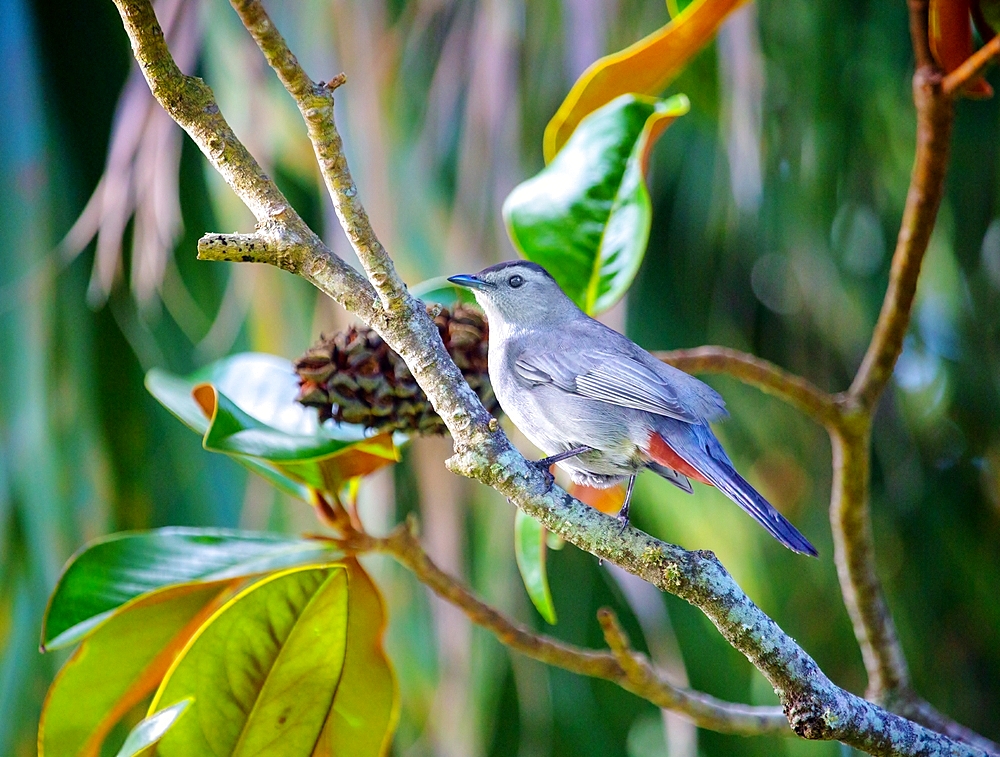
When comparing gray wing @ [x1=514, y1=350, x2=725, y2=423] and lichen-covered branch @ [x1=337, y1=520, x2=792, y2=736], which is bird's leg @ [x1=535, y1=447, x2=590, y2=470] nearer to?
gray wing @ [x1=514, y1=350, x2=725, y2=423]

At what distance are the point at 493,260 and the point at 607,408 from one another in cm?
118

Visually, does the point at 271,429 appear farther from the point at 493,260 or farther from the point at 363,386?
the point at 493,260

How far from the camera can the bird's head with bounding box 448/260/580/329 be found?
1.51 metres

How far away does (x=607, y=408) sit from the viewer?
1284 millimetres

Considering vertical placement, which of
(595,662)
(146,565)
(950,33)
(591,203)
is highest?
(950,33)

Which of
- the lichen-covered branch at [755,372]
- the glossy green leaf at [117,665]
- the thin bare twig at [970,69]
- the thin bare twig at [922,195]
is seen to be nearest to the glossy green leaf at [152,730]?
the glossy green leaf at [117,665]

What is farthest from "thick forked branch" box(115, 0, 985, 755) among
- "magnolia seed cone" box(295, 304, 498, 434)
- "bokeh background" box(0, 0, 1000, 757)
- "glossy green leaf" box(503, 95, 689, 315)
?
"bokeh background" box(0, 0, 1000, 757)

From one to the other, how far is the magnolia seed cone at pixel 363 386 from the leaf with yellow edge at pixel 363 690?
0.21 m

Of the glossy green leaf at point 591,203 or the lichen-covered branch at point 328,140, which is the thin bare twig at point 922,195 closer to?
the glossy green leaf at point 591,203

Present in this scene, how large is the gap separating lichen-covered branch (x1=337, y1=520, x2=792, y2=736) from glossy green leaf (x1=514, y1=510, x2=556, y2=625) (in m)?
0.05

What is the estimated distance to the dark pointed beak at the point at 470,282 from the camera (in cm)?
147

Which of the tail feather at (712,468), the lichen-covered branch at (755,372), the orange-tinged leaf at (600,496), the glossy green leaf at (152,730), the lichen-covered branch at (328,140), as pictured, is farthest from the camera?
the orange-tinged leaf at (600,496)

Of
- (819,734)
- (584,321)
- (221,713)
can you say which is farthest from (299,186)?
(819,734)

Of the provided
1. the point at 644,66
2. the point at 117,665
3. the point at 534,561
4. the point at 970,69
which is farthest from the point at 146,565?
the point at 970,69
